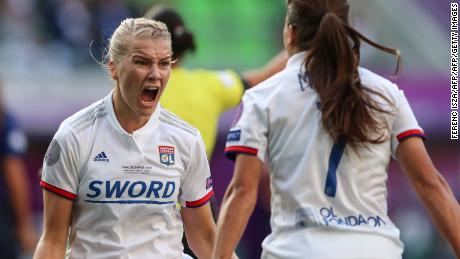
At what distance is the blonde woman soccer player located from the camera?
16.1 ft

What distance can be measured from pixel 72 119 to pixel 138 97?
0.30 metres

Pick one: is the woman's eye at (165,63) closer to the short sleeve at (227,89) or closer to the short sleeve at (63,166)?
the short sleeve at (63,166)

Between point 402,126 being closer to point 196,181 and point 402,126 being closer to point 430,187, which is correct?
point 430,187

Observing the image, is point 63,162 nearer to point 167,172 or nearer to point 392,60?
point 167,172

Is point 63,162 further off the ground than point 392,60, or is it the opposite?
point 63,162

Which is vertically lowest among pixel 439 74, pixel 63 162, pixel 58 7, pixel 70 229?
pixel 439 74

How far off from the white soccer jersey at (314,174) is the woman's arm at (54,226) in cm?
77

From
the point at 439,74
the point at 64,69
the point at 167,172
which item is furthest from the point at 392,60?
the point at 167,172

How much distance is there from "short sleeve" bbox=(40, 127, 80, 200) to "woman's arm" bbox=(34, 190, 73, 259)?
1.4 inches

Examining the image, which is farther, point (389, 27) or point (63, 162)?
point (389, 27)

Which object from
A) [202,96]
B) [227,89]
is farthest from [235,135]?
[227,89]

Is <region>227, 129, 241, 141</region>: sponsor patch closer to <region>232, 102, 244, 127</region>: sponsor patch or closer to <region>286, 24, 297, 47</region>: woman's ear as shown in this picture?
<region>232, 102, 244, 127</region>: sponsor patch

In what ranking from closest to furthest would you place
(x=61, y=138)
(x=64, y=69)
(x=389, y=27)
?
(x=61, y=138), (x=64, y=69), (x=389, y=27)

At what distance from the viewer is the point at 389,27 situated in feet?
52.5
